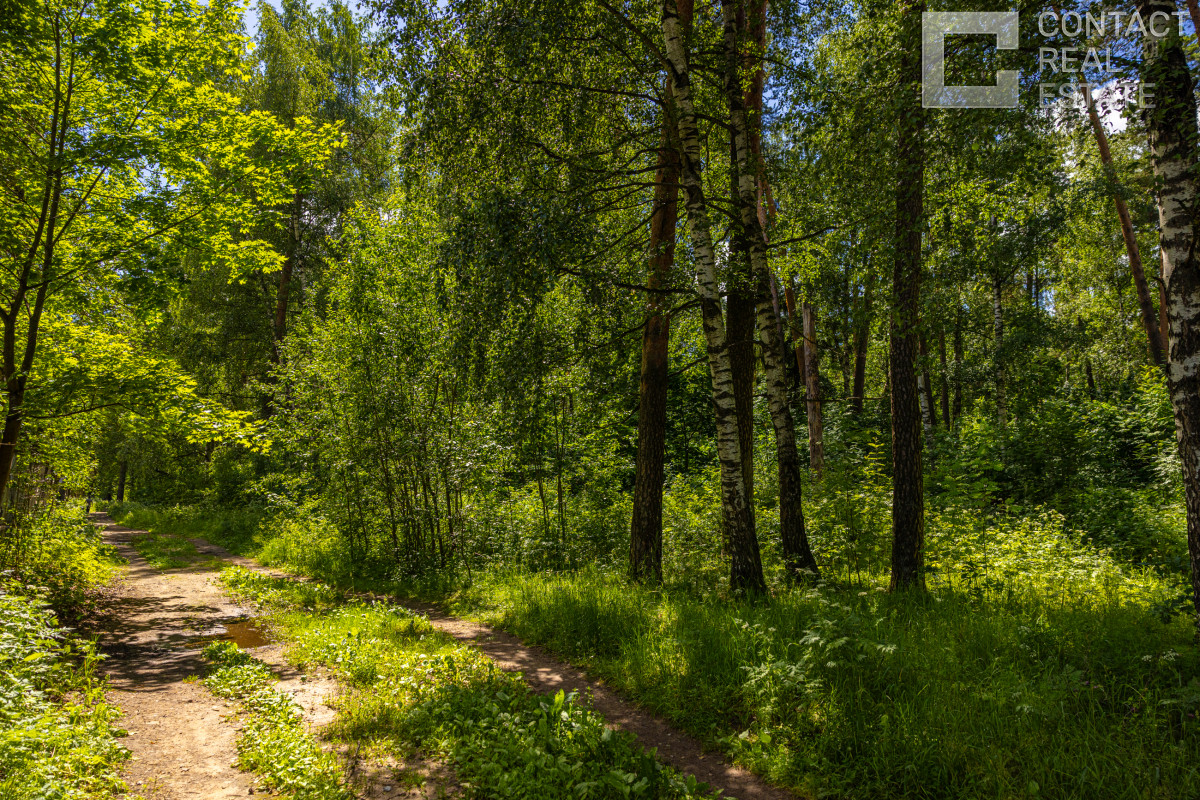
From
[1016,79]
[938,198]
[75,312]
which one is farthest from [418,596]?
[1016,79]

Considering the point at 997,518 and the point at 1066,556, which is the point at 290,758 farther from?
the point at 997,518

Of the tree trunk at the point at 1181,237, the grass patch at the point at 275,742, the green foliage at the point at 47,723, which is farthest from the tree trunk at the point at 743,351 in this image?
the green foliage at the point at 47,723

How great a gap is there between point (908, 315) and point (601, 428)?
8.15m

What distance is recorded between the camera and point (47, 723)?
4129 millimetres

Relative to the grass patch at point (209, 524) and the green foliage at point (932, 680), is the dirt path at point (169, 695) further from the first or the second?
the grass patch at point (209, 524)

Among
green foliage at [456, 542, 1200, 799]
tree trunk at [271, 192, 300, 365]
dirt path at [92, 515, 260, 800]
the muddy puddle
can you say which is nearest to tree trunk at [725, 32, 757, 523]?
green foliage at [456, 542, 1200, 799]

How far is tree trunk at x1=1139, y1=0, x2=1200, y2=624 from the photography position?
162 inches

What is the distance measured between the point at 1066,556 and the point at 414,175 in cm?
1102

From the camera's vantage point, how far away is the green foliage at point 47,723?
3650mm

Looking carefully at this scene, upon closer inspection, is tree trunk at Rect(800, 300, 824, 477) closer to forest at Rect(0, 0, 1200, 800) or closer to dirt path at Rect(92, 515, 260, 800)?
forest at Rect(0, 0, 1200, 800)

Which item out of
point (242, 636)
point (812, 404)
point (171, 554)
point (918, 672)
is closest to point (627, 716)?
point (918, 672)

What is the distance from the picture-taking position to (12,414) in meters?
7.38

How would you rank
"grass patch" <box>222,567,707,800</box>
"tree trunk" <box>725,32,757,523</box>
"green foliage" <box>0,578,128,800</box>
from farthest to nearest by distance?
"tree trunk" <box>725,32,757,523</box>, "grass patch" <box>222,567,707,800</box>, "green foliage" <box>0,578,128,800</box>

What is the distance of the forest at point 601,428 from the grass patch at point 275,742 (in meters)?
0.05
